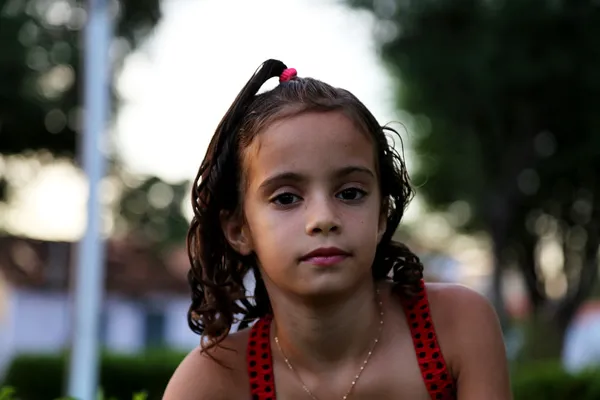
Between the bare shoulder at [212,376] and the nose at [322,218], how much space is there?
1.42ft

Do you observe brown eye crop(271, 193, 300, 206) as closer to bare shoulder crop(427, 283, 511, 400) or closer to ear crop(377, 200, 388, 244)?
ear crop(377, 200, 388, 244)

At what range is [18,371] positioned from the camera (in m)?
19.8

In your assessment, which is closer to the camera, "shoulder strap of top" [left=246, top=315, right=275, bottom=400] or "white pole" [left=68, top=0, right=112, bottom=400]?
"shoulder strap of top" [left=246, top=315, right=275, bottom=400]

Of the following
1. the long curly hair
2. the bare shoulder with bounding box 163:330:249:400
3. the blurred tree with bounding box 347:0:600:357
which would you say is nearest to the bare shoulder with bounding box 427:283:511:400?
the long curly hair

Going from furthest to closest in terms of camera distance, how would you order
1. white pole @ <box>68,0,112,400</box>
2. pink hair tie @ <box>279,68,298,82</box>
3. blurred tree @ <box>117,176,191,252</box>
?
blurred tree @ <box>117,176,191,252</box> → white pole @ <box>68,0,112,400</box> → pink hair tie @ <box>279,68,298,82</box>

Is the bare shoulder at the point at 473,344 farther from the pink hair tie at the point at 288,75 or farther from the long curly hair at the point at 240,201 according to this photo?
the pink hair tie at the point at 288,75

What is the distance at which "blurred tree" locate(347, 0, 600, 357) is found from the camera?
23.3 metres

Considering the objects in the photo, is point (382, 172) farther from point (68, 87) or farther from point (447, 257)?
point (447, 257)

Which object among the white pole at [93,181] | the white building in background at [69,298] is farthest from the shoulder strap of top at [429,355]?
the white building in background at [69,298]

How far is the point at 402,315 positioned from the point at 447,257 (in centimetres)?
3343

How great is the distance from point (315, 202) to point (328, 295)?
213 mm

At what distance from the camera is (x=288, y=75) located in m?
2.50

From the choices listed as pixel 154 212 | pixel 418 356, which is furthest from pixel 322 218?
pixel 154 212

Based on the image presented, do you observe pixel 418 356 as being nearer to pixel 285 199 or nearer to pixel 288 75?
pixel 285 199
